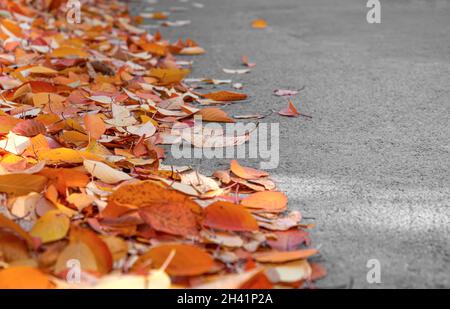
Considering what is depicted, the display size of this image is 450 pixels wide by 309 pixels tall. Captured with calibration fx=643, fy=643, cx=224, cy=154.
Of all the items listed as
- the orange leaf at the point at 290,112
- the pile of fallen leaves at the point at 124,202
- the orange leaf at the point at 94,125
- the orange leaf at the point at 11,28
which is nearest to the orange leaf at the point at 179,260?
the pile of fallen leaves at the point at 124,202

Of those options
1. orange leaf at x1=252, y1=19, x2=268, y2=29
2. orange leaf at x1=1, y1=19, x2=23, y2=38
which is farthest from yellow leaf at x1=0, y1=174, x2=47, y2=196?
orange leaf at x1=252, y1=19, x2=268, y2=29

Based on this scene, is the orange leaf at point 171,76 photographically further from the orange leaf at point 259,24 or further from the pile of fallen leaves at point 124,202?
the orange leaf at point 259,24

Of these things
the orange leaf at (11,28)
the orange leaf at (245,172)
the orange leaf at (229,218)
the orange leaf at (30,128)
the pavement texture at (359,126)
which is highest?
the orange leaf at (11,28)

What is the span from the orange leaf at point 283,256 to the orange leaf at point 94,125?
0.87m

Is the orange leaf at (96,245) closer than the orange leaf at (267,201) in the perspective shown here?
Yes

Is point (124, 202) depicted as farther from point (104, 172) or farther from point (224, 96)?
point (224, 96)

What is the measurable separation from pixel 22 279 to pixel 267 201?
67 cm

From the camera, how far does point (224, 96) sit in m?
2.73

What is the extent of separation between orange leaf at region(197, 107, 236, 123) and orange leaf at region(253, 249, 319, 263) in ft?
3.45

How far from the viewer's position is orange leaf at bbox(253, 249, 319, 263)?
1.38 m

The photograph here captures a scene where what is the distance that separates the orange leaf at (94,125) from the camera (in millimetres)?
2084

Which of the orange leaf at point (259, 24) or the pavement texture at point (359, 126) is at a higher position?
the orange leaf at point (259, 24)
